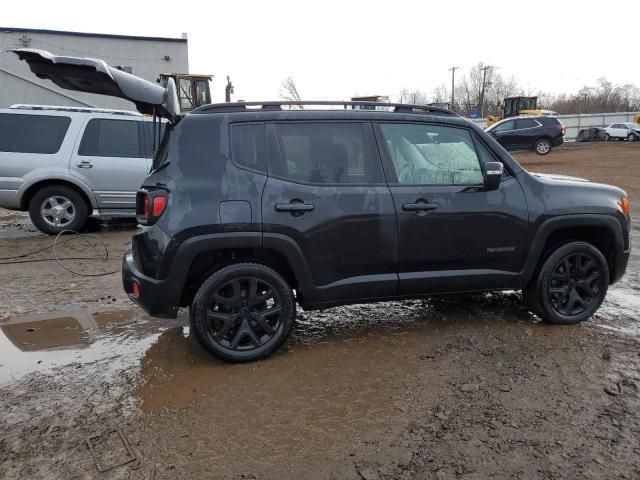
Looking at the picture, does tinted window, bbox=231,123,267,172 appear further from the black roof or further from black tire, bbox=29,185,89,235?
the black roof

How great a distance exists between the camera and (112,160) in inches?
330

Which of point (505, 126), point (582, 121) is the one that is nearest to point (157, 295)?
point (505, 126)

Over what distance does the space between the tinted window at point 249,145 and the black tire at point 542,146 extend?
23.4 m

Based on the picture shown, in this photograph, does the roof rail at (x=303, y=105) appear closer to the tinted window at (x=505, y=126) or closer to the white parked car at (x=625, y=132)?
the tinted window at (x=505, y=126)

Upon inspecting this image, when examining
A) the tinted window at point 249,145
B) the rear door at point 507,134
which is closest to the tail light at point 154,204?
the tinted window at point 249,145

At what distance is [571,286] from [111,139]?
23.8ft

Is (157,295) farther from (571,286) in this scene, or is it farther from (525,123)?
(525,123)

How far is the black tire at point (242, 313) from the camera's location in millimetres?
3654

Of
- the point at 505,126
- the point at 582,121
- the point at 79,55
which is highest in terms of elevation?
the point at 79,55

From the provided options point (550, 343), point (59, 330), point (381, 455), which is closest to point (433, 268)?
point (550, 343)

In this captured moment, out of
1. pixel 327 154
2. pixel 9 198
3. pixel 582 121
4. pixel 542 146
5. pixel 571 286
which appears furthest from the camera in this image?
pixel 582 121

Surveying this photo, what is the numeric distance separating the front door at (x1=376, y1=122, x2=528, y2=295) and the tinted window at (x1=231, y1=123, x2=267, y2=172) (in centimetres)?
94

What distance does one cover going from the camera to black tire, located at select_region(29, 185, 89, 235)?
809 cm

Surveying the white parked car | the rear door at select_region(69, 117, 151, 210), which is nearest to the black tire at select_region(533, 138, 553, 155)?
the white parked car
